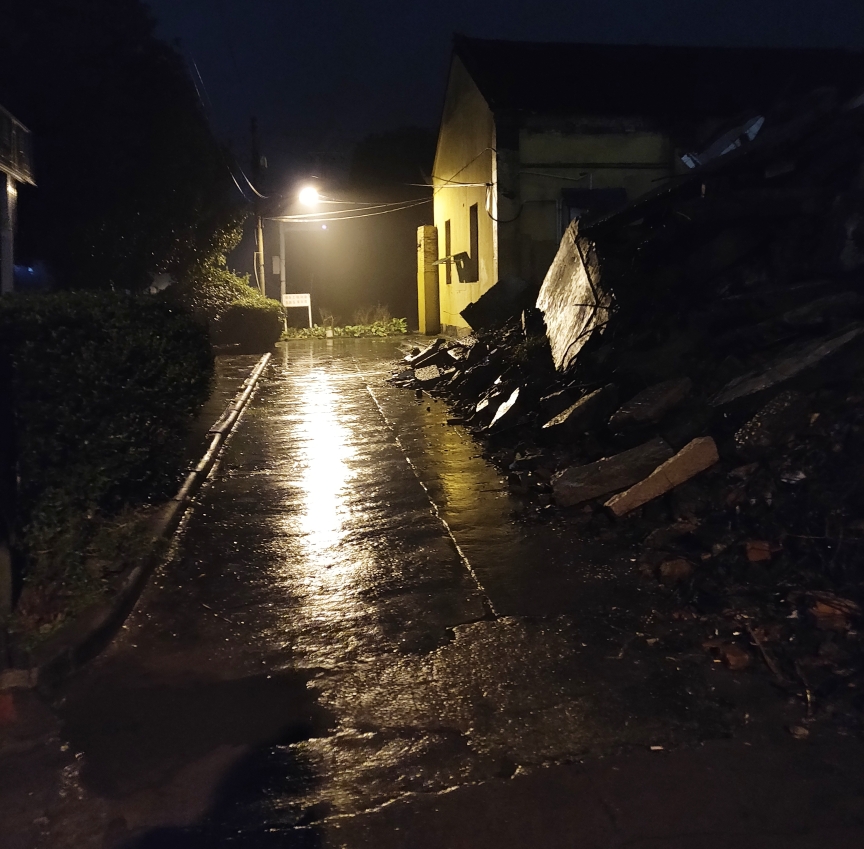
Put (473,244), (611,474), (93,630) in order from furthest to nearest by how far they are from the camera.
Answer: (473,244) < (611,474) < (93,630)

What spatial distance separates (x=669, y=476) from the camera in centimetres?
586

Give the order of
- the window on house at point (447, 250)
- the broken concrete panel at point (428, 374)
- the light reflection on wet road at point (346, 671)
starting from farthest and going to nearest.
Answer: the window on house at point (447, 250)
the broken concrete panel at point (428, 374)
the light reflection on wet road at point (346, 671)

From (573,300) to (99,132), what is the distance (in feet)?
25.5

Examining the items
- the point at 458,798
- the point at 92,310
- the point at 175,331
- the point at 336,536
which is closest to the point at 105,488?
the point at 92,310

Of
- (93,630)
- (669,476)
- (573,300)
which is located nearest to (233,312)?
(573,300)

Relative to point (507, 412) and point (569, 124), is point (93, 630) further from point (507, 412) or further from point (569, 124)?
point (569, 124)

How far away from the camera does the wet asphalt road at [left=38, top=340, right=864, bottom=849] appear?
308cm

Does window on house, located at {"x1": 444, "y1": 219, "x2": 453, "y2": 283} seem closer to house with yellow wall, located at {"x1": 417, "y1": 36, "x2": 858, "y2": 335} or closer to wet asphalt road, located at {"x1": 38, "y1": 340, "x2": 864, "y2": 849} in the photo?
house with yellow wall, located at {"x1": 417, "y1": 36, "x2": 858, "y2": 335}

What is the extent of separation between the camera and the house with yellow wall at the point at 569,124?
1664cm

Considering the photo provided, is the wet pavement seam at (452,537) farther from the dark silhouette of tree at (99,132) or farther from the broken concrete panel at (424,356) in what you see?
the dark silhouette of tree at (99,132)

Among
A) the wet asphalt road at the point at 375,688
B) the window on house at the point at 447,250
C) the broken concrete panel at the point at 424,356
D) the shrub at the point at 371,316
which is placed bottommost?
the wet asphalt road at the point at 375,688

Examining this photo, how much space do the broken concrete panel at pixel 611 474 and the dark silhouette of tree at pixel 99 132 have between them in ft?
31.7

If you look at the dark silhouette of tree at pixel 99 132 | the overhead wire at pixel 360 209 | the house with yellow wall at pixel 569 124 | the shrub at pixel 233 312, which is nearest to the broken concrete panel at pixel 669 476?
the dark silhouette of tree at pixel 99 132

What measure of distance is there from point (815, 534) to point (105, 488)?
178 inches
